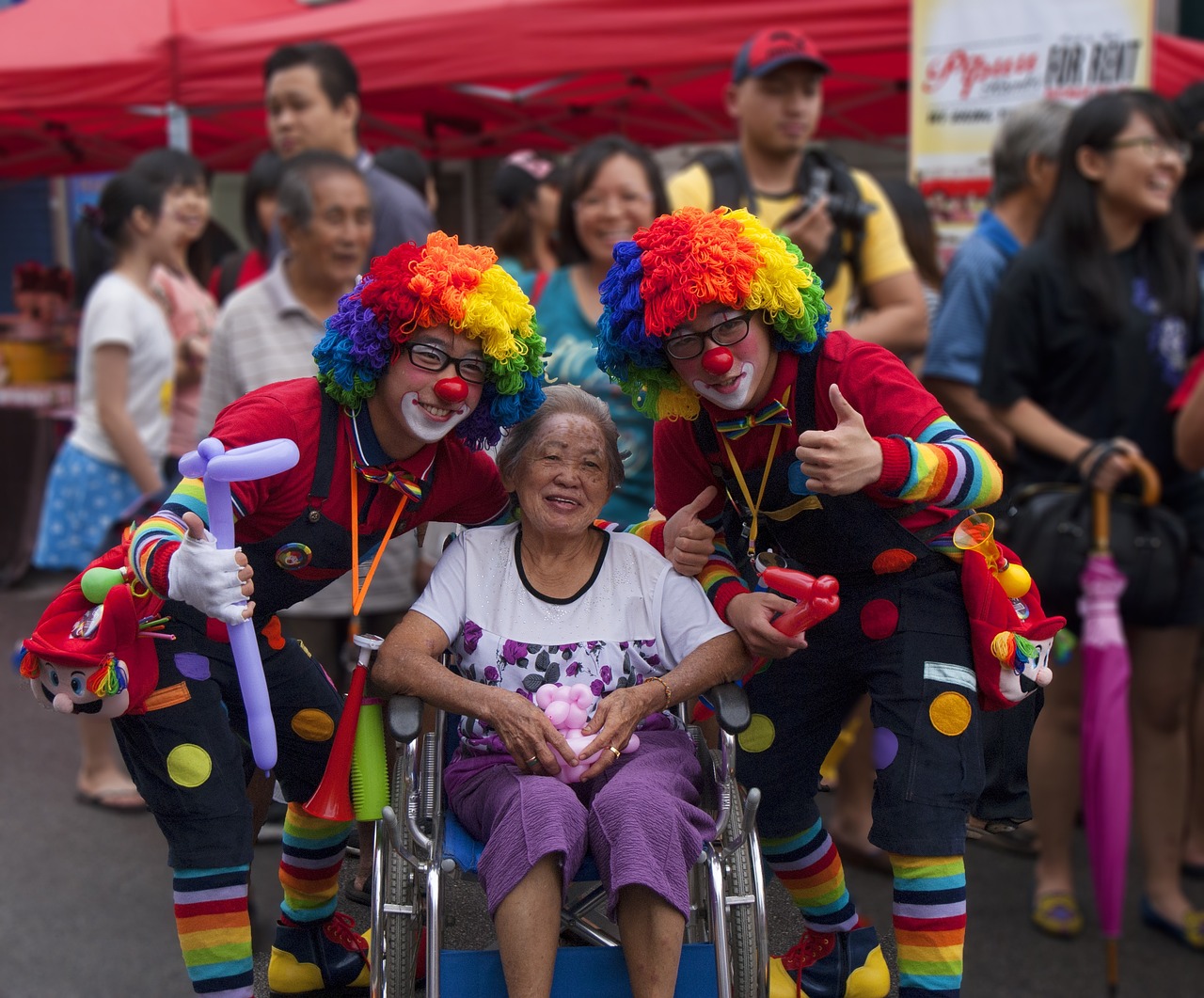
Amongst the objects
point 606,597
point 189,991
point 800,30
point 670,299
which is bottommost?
point 189,991

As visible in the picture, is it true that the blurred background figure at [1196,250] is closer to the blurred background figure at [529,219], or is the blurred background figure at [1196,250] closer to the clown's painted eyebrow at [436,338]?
the blurred background figure at [529,219]

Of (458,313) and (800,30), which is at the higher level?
(800,30)

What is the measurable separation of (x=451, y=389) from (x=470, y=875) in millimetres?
924

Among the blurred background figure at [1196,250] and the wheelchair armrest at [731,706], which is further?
the blurred background figure at [1196,250]

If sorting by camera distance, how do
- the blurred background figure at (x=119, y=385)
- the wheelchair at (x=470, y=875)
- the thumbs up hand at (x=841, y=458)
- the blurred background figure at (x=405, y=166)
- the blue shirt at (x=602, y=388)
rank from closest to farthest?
the thumbs up hand at (x=841, y=458) → the wheelchair at (x=470, y=875) → the blue shirt at (x=602, y=388) → the blurred background figure at (x=119, y=385) → the blurred background figure at (x=405, y=166)

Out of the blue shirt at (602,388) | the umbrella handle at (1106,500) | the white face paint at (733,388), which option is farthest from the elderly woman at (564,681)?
the umbrella handle at (1106,500)

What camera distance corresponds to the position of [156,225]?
4.95 metres

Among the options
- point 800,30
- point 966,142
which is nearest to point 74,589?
point 966,142

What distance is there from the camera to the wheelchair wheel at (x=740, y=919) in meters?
2.54

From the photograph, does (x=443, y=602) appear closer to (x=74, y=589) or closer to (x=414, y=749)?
(x=414, y=749)

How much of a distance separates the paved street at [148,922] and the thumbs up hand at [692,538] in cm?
111

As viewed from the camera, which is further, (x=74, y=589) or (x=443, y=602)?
(x=443, y=602)

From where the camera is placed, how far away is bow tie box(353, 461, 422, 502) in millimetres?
2676

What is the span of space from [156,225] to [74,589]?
274 cm
